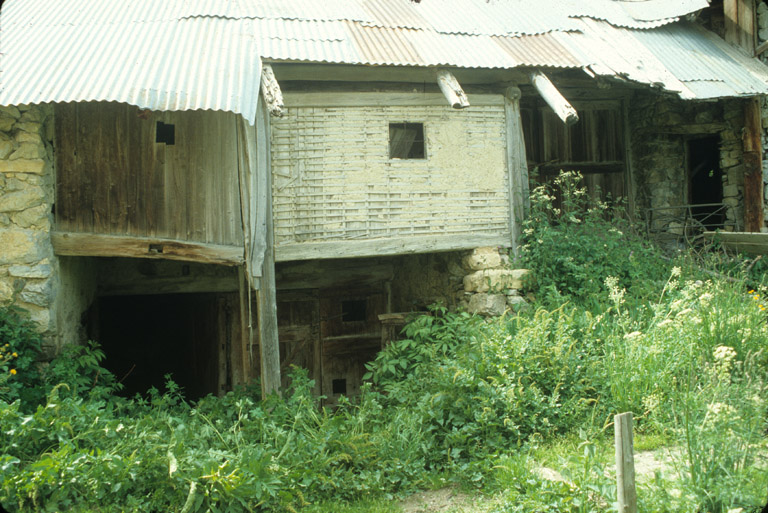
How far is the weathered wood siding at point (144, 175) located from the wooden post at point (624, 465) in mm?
4400

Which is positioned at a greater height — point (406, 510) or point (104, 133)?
point (104, 133)

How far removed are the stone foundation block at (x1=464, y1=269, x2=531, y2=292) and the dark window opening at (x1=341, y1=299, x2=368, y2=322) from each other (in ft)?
8.93

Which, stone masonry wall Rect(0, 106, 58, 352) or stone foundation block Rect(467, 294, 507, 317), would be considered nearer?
stone masonry wall Rect(0, 106, 58, 352)

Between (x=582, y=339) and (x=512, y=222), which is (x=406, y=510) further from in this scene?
(x=512, y=222)

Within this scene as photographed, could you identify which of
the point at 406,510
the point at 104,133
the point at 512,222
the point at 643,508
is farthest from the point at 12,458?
the point at 512,222

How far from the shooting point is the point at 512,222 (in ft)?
25.8

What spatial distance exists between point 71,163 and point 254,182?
2.05m

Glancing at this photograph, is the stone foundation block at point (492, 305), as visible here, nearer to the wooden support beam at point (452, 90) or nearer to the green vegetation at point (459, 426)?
the green vegetation at point (459, 426)

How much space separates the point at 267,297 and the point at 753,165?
721 centimetres

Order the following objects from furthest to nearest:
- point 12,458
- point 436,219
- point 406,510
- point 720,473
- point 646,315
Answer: point 436,219
point 646,315
point 406,510
point 12,458
point 720,473

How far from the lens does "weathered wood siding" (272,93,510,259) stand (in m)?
6.96

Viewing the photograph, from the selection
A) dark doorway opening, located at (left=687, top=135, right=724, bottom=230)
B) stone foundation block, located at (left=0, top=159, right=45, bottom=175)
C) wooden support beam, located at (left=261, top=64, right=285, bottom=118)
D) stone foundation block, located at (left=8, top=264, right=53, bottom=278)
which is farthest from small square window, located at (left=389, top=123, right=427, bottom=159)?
dark doorway opening, located at (left=687, top=135, right=724, bottom=230)

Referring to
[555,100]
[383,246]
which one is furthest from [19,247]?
[555,100]

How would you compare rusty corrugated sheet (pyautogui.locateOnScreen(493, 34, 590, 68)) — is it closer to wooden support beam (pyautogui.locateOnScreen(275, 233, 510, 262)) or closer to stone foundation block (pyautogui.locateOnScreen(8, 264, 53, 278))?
wooden support beam (pyautogui.locateOnScreen(275, 233, 510, 262))
